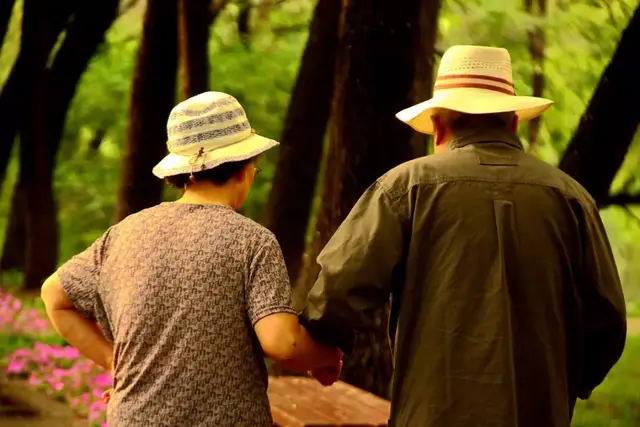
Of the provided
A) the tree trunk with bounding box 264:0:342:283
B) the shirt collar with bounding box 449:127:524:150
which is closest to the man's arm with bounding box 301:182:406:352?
the shirt collar with bounding box 449:127:524:150

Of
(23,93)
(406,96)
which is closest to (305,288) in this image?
(406,96)

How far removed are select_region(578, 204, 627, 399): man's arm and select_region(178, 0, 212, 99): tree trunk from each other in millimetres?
6882

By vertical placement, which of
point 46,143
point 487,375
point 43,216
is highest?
point 487,375

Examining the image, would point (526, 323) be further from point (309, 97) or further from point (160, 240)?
point (309, 97)

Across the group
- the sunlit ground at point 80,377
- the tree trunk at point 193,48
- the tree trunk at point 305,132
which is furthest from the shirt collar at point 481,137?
the tree trunk at point 305,132

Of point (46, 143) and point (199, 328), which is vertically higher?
point (199, 328)

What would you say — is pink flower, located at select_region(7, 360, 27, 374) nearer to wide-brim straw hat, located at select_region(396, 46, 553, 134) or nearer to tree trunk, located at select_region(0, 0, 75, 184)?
tree trunk, located at select_region(0, 0, 75, 184)

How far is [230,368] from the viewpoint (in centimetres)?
273

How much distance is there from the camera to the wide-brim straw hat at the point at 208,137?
2.85 m

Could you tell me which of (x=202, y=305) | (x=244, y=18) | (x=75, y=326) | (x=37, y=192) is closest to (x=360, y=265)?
(x=202, y=305)

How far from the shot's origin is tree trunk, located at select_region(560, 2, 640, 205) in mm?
5895

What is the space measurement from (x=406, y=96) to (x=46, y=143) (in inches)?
349

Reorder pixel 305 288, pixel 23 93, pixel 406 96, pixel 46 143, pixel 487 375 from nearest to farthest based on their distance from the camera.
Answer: pixel 487 375, pixel 406 96, pixel 305 288, pixel 23 93, pixel 46 143

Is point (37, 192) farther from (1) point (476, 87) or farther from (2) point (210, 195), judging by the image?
(1) point (476, 87)
